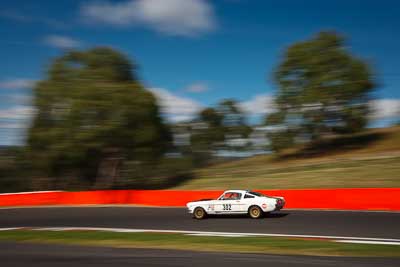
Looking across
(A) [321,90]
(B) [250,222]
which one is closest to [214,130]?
(A) [321,90]

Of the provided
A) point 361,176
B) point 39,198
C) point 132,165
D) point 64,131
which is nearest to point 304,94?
point 361,176

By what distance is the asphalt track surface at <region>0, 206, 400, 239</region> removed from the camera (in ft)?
45.1

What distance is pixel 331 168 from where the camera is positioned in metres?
35.9

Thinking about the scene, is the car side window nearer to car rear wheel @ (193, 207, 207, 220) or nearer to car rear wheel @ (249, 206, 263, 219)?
car rear wheel @ (249, 206, 263, 219)

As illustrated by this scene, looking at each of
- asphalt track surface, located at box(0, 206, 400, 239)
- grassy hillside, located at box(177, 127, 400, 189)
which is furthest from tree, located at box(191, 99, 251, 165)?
asphalt track surface, located at box(0, 206, 400, 239)

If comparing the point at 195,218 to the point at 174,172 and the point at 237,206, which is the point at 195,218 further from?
the point at 174,172

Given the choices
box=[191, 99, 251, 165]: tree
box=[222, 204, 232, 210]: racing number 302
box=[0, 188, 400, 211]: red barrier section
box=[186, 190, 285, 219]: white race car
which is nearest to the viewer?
box=[186, 190, 285, 219]: white race car

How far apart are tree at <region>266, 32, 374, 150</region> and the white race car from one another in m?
28.1

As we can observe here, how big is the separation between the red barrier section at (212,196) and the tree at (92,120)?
6394 mm

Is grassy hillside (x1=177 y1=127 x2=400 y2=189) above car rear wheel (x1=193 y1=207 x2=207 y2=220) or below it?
above

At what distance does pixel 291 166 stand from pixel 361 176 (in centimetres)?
1073

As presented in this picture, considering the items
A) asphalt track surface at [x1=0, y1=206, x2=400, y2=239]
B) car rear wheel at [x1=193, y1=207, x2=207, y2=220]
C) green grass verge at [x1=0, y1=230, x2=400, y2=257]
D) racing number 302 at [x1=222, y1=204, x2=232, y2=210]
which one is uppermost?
racing number 302 at [x1=222, y1=204, x2=232, y2=210]

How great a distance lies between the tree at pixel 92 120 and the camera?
34875mm

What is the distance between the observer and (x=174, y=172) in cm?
4516
